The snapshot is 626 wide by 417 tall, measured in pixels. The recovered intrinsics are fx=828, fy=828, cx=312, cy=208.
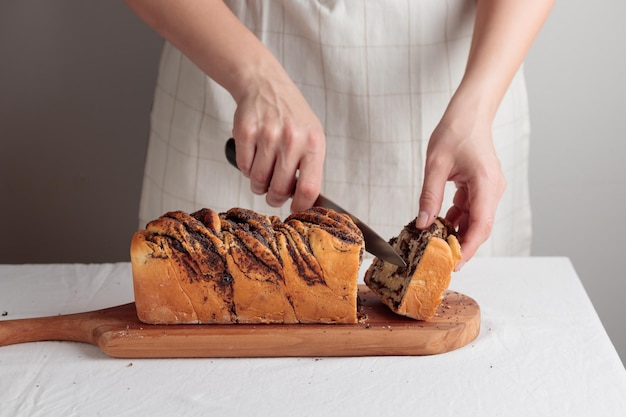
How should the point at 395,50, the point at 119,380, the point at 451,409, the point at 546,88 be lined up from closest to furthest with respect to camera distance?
the point at 451,409, the point at 119,380, the point at 395,50, the point at 546,88

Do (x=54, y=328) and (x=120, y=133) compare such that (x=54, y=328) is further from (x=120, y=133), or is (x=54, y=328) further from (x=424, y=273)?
(x=120, y=133)

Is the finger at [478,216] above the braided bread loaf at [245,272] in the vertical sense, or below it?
above

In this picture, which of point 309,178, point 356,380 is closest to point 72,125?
point 309,178

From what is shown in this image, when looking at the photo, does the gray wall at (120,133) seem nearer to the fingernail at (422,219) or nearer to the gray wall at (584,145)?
the gray wall at (584,145)

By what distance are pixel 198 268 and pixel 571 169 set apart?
1.80 metres

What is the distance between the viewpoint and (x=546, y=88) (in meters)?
2.87

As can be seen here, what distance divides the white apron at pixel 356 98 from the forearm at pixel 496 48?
0.68ft

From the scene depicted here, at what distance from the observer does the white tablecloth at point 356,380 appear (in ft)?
4.44

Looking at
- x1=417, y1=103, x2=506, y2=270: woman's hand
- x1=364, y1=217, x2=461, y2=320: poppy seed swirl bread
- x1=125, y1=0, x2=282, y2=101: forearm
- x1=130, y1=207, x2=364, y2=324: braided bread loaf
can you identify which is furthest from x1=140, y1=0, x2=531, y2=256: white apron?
x1=130, y1=207, x2=364, y2=324: braided bread loaf

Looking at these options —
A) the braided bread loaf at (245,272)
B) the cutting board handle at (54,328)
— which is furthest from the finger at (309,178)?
the cutting board handle at (54,328)

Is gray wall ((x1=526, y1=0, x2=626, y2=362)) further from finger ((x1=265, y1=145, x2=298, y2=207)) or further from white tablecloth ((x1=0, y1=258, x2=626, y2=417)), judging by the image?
finger ((x1=265, y1=145, x2=298, y2=207))

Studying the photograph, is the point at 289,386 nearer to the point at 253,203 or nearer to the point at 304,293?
the point at 304,293

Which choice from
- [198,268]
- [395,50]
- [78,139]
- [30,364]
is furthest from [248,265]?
[78,139]

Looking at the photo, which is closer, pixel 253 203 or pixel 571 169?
pixel 253 203
